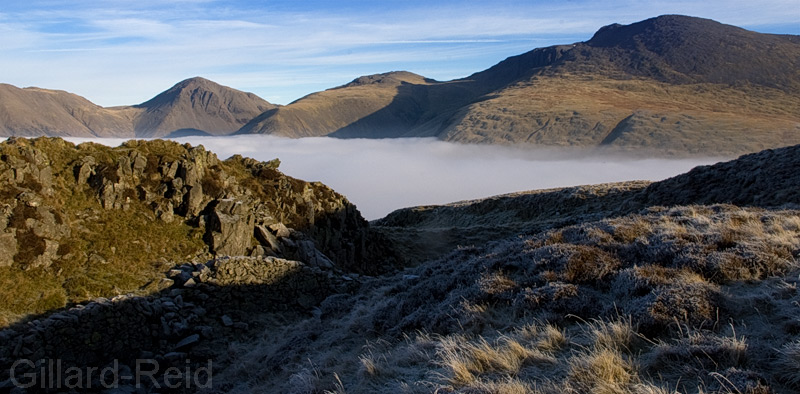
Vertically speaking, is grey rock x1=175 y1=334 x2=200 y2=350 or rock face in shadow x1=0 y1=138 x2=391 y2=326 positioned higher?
rock face in shadow x1=0 y1=138 x2=391 y2=326

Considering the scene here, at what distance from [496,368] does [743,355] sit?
2.66 meters

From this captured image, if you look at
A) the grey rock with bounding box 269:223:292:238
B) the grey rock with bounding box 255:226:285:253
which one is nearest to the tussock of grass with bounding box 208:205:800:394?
the grey rock with bounding box 255:226:285:253

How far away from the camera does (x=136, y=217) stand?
55.6ft

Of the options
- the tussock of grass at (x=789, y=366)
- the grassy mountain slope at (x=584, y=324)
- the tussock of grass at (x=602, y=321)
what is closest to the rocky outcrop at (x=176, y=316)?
the grassy mountain slope at (x=584, y=324)

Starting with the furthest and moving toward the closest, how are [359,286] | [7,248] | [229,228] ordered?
[359,286]
[229,228]
[7,248]

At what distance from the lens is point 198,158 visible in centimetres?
1950

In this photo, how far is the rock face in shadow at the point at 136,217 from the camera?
540 inches

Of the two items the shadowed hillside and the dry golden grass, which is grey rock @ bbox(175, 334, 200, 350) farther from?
the dry golden grass

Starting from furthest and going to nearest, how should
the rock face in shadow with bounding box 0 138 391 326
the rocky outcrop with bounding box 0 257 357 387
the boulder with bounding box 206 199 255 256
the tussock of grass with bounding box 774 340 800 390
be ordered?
1. the boulder with bounding box 206 199 255 256
2. the rock face in shadow with bounding box 0 138 391 326
3. the rocky outcrop with bounding box 0 257 357 387
4. the tussock of grass with bounding box 774 340 800 390

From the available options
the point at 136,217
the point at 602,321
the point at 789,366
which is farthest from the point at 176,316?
the point at 789,366

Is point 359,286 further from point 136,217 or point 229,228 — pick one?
point 136,217

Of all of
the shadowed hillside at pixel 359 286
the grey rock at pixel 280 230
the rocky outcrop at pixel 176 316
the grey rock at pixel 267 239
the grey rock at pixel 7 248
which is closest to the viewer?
the shadowed hillside at pixel 359 286

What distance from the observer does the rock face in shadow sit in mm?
13727

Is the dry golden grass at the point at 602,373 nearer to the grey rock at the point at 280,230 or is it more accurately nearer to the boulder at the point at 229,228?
the boulder at the point at 229,228
